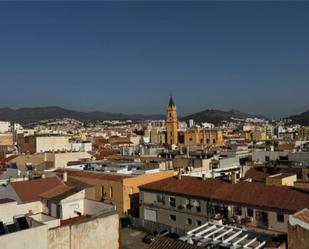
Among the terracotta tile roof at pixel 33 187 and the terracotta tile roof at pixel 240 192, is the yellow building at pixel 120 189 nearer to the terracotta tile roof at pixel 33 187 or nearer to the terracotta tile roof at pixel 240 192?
the terracotta tile roof at pixel 240 192

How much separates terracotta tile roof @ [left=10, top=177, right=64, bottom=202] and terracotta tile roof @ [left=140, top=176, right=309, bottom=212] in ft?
27.6

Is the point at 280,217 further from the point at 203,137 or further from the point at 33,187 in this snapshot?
the point at 203,137

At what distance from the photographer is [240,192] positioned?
32594mm

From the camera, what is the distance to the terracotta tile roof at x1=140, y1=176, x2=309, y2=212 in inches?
1155

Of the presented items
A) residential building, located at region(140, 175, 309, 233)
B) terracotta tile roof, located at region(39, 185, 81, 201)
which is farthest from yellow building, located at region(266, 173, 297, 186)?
terracotta tile roof, located at region(39, 185, 81, 201)

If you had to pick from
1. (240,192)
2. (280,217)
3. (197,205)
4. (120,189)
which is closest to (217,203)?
(240,192)

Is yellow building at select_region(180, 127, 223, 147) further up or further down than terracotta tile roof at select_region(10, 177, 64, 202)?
further up

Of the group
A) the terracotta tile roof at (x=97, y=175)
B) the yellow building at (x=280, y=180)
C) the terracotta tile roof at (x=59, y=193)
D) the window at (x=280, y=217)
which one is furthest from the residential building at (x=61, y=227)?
the yellow building at (x=280, y=180)

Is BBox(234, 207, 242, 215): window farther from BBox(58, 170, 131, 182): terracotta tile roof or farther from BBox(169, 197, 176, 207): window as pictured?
BBox(58, 170, 131, 182): terracotta tile roof

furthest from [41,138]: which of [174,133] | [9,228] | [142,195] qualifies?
[9,228]

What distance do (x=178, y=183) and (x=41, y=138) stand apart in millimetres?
63428

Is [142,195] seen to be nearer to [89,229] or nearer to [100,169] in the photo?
[100,169]

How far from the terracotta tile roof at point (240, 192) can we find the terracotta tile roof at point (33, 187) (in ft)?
27.6

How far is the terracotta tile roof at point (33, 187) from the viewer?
33781 millimetres
